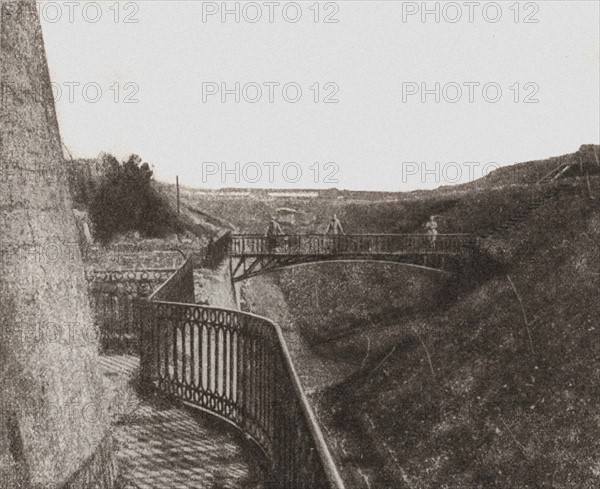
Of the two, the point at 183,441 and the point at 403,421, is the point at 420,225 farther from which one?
the point at 183,441

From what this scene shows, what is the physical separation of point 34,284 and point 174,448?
3.35 m

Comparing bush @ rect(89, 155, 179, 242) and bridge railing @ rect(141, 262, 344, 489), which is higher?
bush @ rect(89, 155, 179, 242)

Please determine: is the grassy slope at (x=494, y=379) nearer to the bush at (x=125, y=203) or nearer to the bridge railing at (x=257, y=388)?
the bridge railing at (x=257, y=388)

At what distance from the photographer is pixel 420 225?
36.2 meters

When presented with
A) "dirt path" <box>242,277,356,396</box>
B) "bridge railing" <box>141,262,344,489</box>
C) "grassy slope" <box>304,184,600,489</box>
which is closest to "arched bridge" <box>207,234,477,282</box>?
"grassy slope" <box>304,184,600,489</box>

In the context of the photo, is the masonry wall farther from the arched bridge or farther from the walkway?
the arched bridge

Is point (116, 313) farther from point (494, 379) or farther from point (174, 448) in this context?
point (494, 379)

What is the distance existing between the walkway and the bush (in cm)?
2351

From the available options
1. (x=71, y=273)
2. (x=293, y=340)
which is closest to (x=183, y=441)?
(x=71, y=273)

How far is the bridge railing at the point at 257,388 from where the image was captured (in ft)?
11.0

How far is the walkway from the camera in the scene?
516 cm

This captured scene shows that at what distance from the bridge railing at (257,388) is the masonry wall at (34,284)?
4.69 ft

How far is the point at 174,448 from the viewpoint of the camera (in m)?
5.84

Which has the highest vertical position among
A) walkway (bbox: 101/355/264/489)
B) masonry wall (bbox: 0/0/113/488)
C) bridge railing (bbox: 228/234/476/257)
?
masonry wall (bbox: 0/0/113/488)
